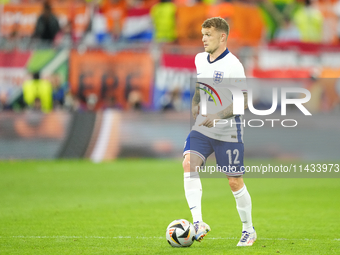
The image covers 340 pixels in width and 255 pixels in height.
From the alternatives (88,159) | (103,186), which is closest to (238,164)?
(103,186)

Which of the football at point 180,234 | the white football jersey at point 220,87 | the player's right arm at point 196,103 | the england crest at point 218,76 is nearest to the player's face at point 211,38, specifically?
the white football jersey at point 220,87

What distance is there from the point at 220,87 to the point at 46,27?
14791 mm

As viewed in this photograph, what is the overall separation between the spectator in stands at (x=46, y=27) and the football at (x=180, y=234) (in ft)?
48.7

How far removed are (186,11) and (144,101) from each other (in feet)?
12.1

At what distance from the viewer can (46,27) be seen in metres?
20.4

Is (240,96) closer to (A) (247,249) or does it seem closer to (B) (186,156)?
(B) (186,156)

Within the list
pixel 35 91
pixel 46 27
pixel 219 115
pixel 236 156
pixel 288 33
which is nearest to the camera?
pixel 219 115

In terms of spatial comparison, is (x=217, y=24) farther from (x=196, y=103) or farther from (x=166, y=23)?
(x=166, y=23)

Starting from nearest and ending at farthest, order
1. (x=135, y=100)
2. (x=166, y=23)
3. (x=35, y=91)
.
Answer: (x=135, y=100)
(x=35, y=91)
(x=166, y=23)

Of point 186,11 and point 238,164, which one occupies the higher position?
point 186,11

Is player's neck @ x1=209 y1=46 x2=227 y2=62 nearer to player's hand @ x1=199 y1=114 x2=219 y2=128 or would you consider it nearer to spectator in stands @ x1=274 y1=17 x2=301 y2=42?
player's hand @ x1=199 y1=114 x2=219 y2=128

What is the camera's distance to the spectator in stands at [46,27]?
66.6 ft

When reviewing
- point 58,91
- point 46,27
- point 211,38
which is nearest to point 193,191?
point 211,38

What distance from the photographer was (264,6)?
21.9 meters
